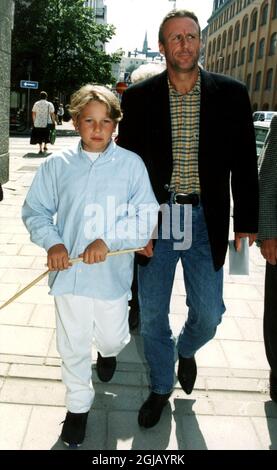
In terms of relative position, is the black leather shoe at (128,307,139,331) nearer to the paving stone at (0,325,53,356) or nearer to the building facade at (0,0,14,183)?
the paving stone at (0,325,53,356)

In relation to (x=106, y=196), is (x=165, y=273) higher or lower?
lower

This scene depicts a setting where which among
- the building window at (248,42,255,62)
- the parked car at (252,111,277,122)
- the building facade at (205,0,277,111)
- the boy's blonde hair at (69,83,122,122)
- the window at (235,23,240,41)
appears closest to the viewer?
the boy's blonde hair at (69,83,122,122)

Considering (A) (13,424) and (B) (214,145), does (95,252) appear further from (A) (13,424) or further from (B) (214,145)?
(A) (13,424)

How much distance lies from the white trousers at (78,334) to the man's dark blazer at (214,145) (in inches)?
25.6

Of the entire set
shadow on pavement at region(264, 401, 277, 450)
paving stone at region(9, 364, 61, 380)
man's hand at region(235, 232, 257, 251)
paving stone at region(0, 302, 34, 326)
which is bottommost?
shadow on pavement at region(264, 401, 277, 450)

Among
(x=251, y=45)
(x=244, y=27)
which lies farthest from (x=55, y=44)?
(x=244, y=27)

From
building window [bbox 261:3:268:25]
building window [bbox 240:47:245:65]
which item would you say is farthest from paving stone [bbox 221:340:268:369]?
building window [bbox 240:47:245:65]

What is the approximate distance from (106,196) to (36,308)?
2026mm

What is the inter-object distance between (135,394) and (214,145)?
157 centimetres

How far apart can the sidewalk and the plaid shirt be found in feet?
4.36

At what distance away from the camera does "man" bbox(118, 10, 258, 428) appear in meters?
2.44
